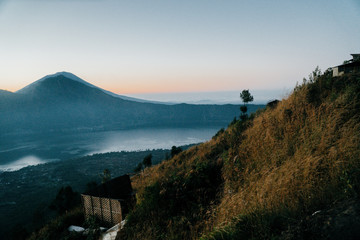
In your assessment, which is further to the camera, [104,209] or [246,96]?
[246,96]

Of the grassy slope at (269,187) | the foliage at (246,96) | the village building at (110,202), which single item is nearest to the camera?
the grassy slope at (269,187)

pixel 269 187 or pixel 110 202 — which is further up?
pixel 269 187

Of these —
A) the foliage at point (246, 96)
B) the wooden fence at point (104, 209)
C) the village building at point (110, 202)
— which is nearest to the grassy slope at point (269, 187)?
the village building at point (110, 202)

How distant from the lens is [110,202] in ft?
25.4

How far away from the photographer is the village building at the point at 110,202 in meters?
7.47

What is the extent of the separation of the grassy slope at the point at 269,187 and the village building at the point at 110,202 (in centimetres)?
269

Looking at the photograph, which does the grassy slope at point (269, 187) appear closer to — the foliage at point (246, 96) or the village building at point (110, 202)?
the village building at point (110, 202)

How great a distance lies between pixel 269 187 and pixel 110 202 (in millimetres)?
6867

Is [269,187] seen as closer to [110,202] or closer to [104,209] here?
[110,202]

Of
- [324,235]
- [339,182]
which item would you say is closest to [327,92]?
[339,182]

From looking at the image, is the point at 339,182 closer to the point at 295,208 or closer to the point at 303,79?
the point at 295,208

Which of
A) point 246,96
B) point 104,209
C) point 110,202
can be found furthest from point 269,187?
point 246,96

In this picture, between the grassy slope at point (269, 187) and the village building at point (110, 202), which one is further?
the village building at point (110, 202)

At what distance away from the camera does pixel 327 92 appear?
21.8ft
